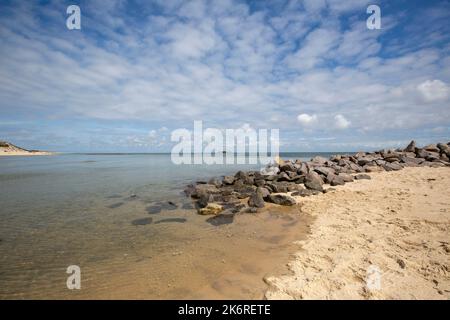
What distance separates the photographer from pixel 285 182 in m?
15.3

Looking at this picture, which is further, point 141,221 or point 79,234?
point 141,221

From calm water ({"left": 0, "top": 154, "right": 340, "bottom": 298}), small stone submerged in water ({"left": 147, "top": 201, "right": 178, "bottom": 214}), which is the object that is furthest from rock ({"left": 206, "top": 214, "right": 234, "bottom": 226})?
small stone submerged in water ({"left": 147, "top": 201, "right": 178, "bottom": 214})

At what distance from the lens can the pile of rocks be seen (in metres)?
11.3

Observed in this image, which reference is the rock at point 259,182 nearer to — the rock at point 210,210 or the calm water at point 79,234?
the calm water at point 79,234

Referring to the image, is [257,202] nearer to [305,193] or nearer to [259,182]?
[305,193]

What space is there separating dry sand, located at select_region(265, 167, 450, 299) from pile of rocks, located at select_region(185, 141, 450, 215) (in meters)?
2.87

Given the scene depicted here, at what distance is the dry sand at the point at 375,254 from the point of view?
396 centimetres

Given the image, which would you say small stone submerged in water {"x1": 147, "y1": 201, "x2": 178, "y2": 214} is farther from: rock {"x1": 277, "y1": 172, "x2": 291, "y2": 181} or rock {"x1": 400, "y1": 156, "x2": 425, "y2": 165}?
rock {"x1": 400, "y1": 156, "x2": 425, "y2": 165}

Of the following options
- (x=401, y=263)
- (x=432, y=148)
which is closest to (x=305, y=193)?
(x=401, y=263)

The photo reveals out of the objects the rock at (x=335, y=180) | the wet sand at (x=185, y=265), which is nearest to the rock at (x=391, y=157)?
the rock at (x=335, y=180)

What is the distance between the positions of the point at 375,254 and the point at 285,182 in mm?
10211

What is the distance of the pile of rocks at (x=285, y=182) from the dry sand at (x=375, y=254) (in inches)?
113

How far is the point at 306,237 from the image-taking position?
675 centimetres
